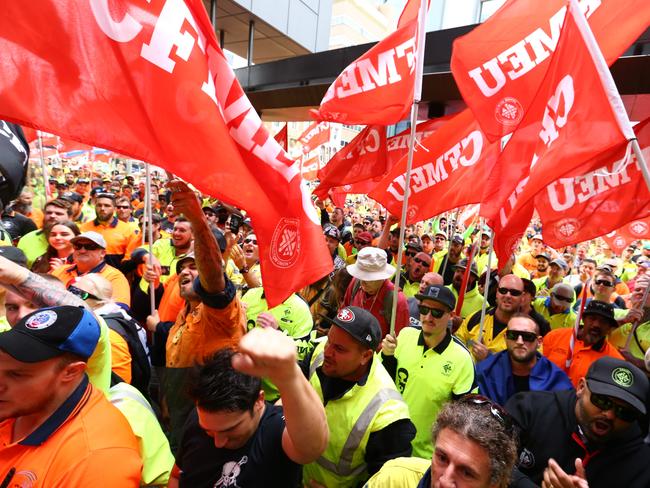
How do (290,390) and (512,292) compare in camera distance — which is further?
(512,292)

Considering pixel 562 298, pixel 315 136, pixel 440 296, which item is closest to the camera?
pixel 440 296

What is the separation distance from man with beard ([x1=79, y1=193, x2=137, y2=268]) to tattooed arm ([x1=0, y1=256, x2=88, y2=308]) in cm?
389

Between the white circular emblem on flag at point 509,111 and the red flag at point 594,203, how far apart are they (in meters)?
0.77

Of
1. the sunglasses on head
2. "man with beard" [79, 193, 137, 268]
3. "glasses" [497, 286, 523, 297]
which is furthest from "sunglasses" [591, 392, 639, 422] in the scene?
"man with beard" [79, 193, 137, 268]

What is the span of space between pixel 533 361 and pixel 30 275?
133 inches

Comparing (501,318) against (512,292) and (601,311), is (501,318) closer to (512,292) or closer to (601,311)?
(512,292)

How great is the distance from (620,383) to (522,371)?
1.10m

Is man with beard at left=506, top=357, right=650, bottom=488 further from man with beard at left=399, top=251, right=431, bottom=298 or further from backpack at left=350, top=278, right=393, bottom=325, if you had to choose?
man with beard at left=399, top=251, right=431, bottom=298

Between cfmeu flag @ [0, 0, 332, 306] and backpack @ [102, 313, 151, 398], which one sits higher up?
cfmeu flag @ [0, 0, 332, 306]

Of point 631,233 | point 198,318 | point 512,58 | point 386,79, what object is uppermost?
point 512,58

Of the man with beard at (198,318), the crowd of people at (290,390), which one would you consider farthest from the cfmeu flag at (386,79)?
the man with beard at (198,318)

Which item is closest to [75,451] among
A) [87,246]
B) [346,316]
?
[346,316]

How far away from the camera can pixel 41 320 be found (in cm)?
172

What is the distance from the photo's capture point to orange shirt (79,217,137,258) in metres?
→ 6.02
